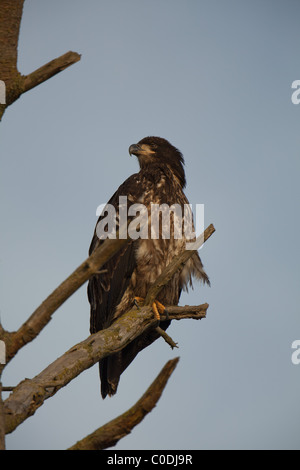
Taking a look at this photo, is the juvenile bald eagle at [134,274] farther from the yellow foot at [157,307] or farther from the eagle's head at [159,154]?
the eagle's head at [159,154]

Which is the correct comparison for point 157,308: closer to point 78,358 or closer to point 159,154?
point 78,358

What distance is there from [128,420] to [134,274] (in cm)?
371

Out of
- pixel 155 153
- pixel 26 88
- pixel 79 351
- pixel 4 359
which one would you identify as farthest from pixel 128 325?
pixel 155 153

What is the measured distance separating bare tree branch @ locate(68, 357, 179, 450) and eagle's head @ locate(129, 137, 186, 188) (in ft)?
17.0

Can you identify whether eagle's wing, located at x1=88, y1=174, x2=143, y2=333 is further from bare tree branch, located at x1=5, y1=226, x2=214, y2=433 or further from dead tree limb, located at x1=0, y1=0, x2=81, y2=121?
dead tree limb, located at x1=0, y1=0, x2=81, y2=121

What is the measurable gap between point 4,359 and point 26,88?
1.96 m

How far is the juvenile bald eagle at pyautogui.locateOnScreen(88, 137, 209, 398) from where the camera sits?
7395mm

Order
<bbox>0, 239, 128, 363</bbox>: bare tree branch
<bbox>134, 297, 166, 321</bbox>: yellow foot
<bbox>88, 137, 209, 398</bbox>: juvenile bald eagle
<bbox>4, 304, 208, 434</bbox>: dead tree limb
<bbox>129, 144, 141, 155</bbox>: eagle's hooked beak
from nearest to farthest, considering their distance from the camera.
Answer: <bbox>0, 239, 128, 363</bbox>: bare tree branch < <bbox>4, 304, 208, 434</bbox>: dead tree limb < <bbox>134, 297, 166, 321</bbox>: yellow foot < <bbox>88, 137, 209, 398</bbox>: juvenile bald eagle < <bbox>129, 144, 141, 155</bbox>: eagle's hooked beak

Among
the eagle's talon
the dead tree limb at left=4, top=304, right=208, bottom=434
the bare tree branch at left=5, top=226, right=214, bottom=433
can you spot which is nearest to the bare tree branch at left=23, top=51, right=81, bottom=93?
the bare tree branch at left=5, top=226, right=214, bottom=433

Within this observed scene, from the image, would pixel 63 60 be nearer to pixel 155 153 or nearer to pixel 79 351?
pixel 79 351

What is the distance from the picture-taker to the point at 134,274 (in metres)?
7.55

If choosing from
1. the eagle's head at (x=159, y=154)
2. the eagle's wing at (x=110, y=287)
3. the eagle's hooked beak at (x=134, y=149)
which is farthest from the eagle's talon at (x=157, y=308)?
the eagle's hooked beak at (x=134, y=149)

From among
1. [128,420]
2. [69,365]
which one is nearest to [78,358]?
[69,365]
